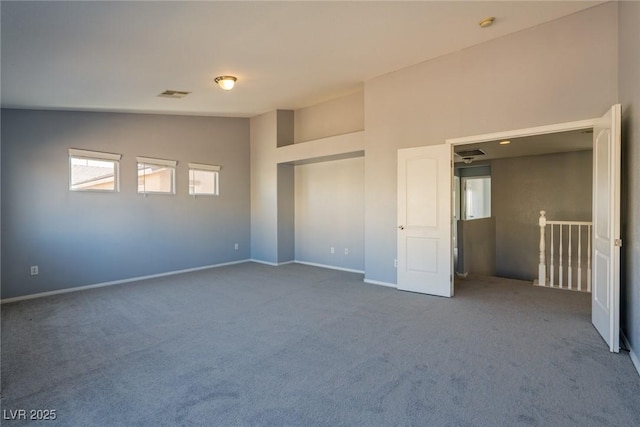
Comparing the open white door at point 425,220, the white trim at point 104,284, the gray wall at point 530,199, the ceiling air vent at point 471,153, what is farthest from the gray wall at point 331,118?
the gray wall at point 530,199

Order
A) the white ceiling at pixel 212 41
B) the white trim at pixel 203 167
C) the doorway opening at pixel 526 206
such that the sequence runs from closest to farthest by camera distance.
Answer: the white ceiling at pixel 212 41
the white trim at pixel 203 167
the doorway opening at pixel 526 206

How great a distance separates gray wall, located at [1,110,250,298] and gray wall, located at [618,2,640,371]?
20.2ft

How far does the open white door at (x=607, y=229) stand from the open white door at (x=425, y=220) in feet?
4.94

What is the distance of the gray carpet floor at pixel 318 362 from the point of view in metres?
2.02

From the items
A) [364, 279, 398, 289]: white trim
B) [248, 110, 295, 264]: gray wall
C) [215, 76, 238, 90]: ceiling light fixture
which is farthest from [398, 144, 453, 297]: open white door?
[248, 110, 295, 264]: gray wall

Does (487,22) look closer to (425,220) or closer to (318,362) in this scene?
(425,220)

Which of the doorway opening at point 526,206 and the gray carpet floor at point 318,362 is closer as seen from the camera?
the gray carpet floor at point 318,362

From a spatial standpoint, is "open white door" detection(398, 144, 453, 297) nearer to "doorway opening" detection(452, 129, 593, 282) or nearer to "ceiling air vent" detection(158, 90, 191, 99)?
"doorway opening" detection(452, 129, 593, 282)

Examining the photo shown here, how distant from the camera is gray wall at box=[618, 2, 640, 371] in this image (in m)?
2.58

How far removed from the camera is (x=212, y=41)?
3426mm

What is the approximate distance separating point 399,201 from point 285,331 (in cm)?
249

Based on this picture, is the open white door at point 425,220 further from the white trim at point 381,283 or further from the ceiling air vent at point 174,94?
the ceiling air vent at point 174,94

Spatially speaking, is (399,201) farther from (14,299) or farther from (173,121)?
(14,299)

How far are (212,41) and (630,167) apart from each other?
4011 mm
